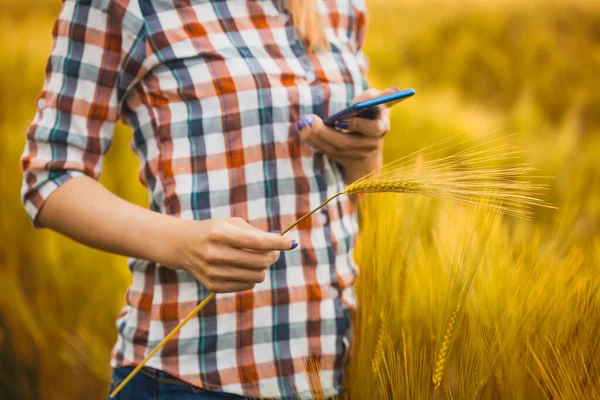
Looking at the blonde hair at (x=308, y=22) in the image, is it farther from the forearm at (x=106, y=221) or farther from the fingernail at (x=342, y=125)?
the forearm at (x=106, y=221)

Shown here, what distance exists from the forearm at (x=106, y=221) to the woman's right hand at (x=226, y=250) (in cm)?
2

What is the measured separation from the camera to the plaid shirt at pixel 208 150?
51 cm

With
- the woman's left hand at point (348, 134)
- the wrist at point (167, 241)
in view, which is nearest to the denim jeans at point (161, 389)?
the wrist at point (167, 241)

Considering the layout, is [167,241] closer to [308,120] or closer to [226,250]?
[226,250]

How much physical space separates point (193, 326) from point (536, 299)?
0.99 ft

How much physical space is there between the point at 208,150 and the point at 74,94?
134 millimetres

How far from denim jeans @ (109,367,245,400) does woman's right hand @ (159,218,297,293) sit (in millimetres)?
119

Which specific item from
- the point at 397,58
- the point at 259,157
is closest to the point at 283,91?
the point at 259,157

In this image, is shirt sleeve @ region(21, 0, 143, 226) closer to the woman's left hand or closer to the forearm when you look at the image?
the forearm

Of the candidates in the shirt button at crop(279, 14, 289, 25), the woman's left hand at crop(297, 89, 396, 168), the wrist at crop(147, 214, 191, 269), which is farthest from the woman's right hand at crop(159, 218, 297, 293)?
the shirt button at crop(279, 14, 289, 25)

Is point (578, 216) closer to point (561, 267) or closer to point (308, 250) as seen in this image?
Result: point (561, 267)

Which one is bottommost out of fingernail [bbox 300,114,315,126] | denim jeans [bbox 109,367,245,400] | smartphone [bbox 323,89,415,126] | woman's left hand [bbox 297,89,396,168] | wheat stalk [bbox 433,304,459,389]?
denim jeans [bbox 109,367,245,400]

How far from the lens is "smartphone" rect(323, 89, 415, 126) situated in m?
0.43

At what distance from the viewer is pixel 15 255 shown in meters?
1.30
